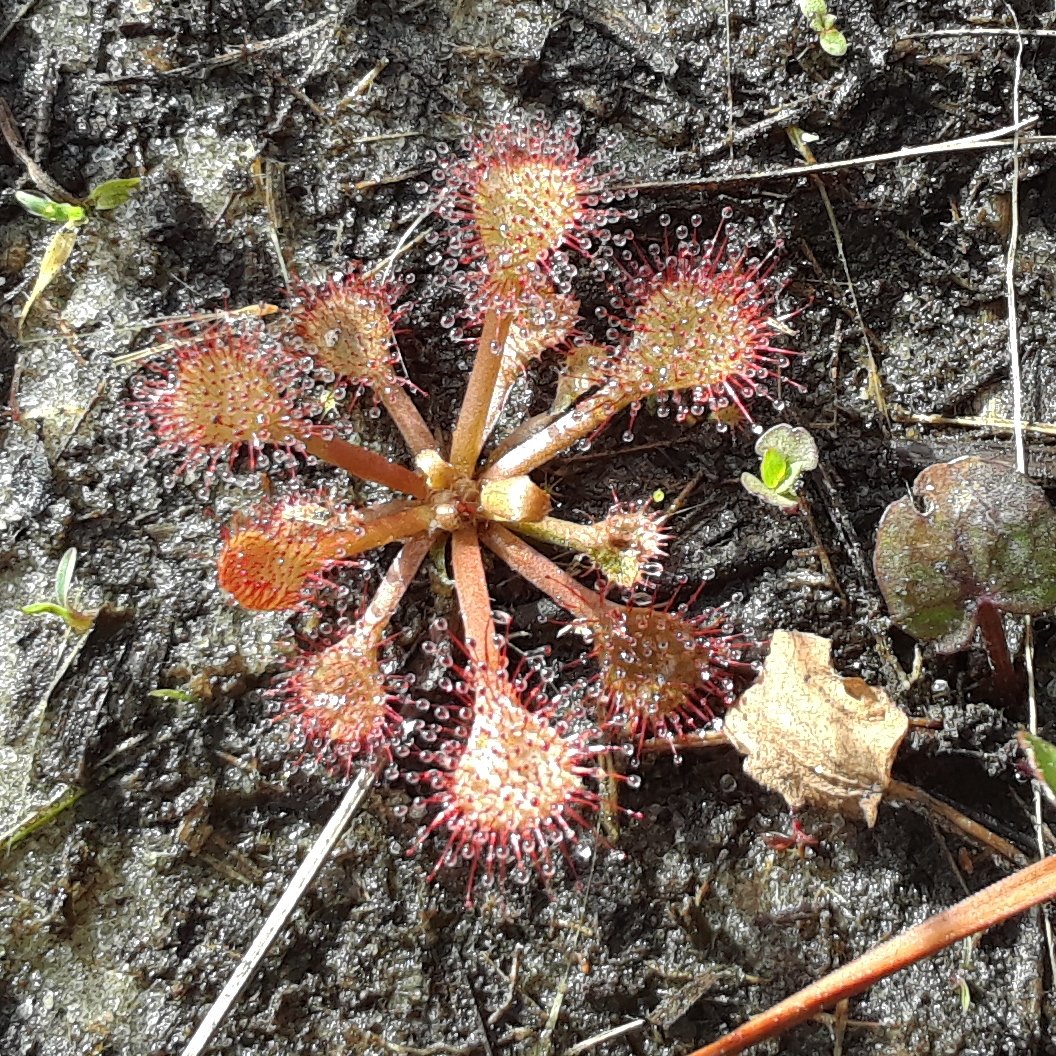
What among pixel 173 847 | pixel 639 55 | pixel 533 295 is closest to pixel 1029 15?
pixel 639 55

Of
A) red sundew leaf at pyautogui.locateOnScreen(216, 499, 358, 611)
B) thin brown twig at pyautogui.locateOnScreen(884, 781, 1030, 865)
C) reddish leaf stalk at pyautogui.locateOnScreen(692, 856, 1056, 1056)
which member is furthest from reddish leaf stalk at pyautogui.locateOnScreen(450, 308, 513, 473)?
reddish leaf stalk at pyautogui.locateOnScreen(692, 856, 1056, 1056)

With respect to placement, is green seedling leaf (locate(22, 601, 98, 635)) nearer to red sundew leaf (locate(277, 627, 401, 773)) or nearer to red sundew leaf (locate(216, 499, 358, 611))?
red sundew leaf (locate(216, 499, 358, 611))

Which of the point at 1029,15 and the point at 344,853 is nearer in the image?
the point at 344,853

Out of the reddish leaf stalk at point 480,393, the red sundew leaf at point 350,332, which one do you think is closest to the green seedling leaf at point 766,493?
the reddish leaf stalk at point 480,393

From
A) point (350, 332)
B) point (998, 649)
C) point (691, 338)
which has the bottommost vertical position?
point (998, 649)

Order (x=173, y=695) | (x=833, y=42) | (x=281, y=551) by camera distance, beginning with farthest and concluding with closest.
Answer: (x=833, y=42), (x=173, y=695), (x=281, y=551)

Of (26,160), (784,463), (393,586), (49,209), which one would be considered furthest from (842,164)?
(26,160)

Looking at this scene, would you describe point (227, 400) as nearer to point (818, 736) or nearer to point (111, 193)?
point (111, 193)

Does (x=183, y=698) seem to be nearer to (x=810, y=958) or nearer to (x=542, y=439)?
(x=542, y=439)
